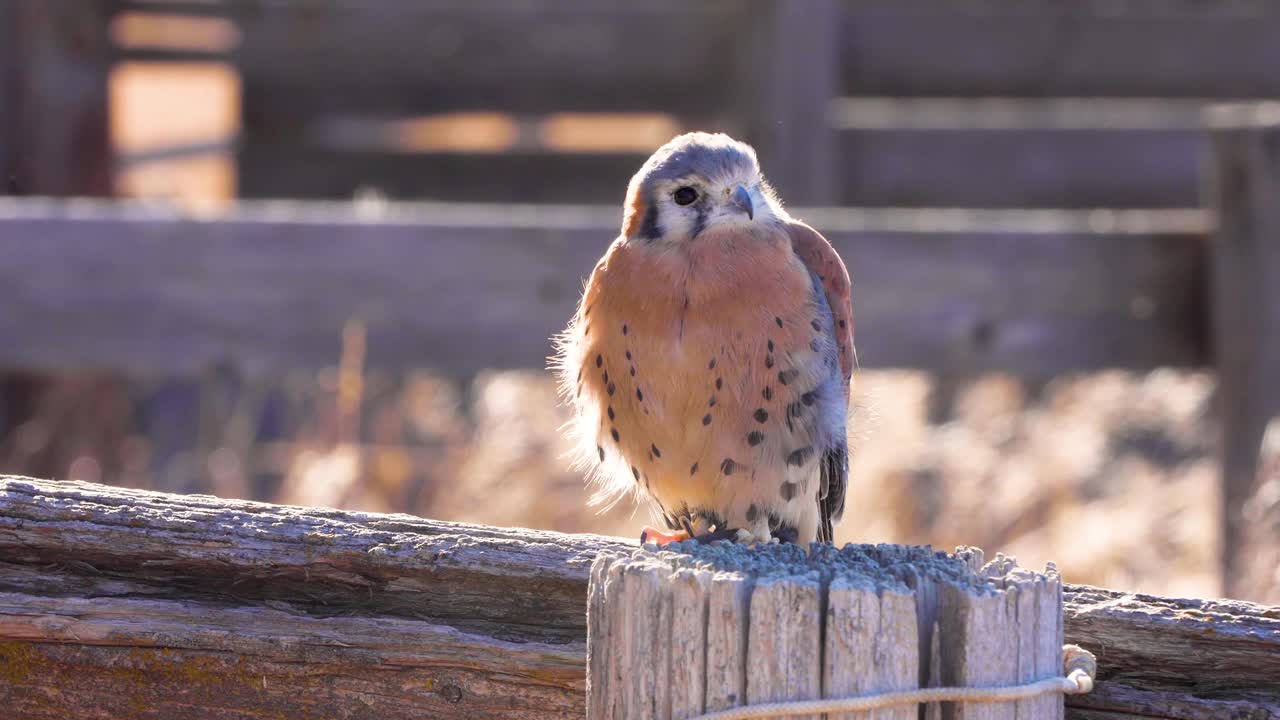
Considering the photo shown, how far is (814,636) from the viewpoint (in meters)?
1.55

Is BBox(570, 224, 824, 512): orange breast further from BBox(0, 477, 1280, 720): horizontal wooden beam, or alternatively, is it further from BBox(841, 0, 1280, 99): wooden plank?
BBox(841, 0, 1280, 99): wooden plank

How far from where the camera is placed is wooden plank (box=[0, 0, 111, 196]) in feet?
18.3

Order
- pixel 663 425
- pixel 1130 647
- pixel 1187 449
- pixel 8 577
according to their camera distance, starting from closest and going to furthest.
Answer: pixel 1130 647 < pixel 8 577 < pixel 663 425 < pixel 1187 449

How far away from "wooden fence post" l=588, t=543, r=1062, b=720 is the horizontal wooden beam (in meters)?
0.34

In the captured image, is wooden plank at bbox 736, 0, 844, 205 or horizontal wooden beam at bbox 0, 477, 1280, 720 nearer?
horizontal wooden beam at bbox 0, 477, 1280, 720

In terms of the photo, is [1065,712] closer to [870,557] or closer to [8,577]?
[870,557]

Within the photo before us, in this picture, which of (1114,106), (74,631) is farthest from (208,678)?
(1114,106)

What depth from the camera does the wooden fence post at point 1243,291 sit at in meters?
4.17

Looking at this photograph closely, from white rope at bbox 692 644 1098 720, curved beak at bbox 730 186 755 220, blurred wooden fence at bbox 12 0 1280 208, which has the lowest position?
white rope at bbox 692 644 1098 720

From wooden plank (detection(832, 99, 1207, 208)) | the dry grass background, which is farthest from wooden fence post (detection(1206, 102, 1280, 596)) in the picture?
wooden plank (detection(832, 99, 1207, 208))

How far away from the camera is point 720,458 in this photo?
288 cm

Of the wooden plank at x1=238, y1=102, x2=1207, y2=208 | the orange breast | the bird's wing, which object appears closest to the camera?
the orange breast

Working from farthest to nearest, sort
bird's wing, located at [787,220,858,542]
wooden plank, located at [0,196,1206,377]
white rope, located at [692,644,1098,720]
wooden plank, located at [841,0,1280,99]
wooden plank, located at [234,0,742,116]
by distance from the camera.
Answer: wooden plank, located at [234,0,742,116]
wooden plank, located at [841,0,1280,99]
wooden plank, located at [0,196,1206,377]
bird's wing, located at [787,220,858,542]
white rope, located at [692,644,1098,720]

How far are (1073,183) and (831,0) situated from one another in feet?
4.15
